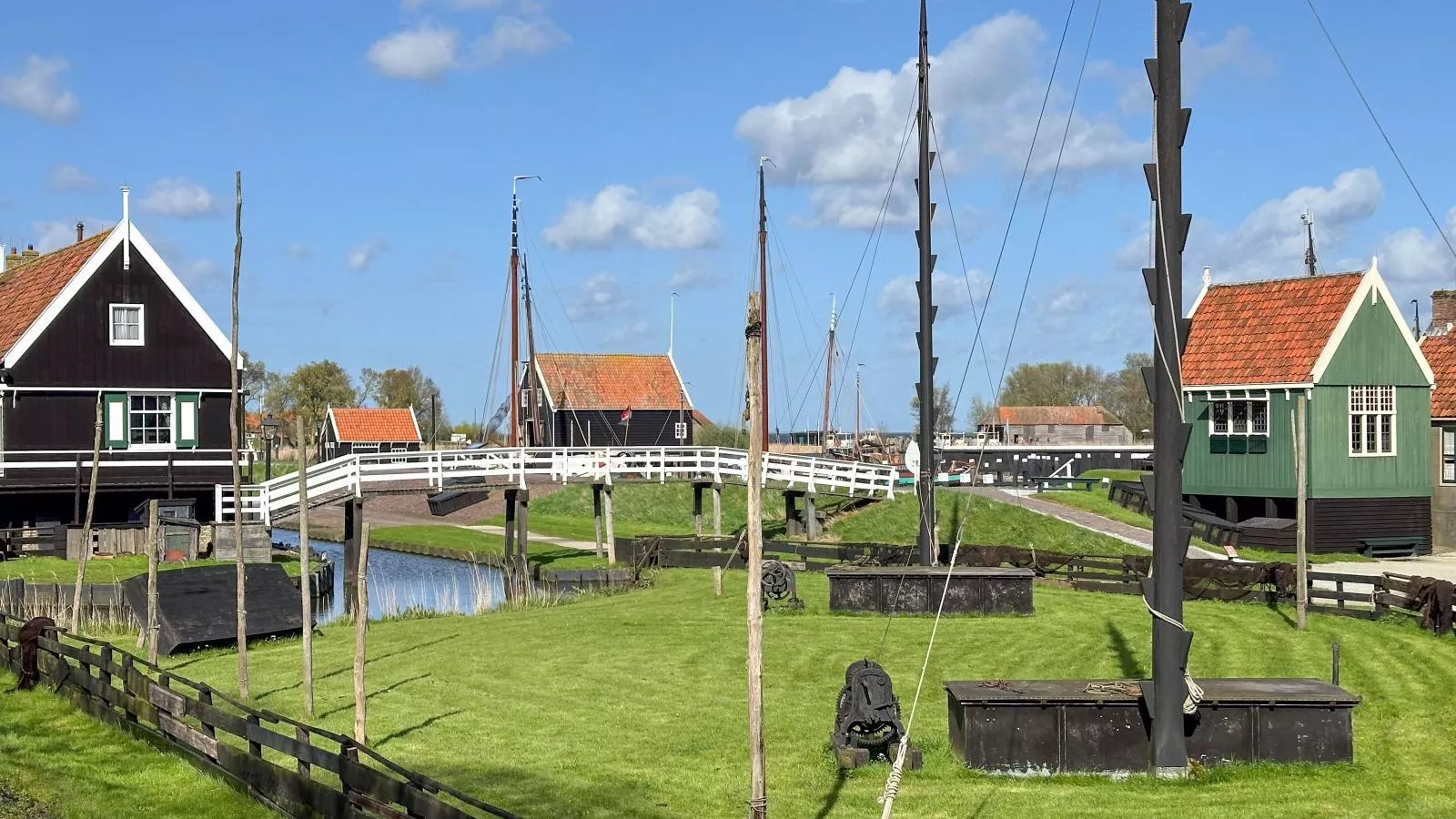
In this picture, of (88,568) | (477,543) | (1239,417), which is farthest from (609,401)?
(88,568)

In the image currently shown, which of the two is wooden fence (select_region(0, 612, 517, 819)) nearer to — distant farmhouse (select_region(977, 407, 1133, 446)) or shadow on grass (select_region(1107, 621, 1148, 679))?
shadow on grass (select_region(1107, 621, 1148, 679))

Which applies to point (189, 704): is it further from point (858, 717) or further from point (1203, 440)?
point (1203, 440)

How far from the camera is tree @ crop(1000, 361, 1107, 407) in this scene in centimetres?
15675

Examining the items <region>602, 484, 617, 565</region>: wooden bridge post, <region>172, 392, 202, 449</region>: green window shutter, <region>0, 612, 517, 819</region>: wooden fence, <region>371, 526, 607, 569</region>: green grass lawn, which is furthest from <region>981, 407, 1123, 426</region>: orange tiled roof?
<region>0, 612, 517, 819</region>: wooden fence

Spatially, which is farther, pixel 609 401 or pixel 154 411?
pixel 609 401

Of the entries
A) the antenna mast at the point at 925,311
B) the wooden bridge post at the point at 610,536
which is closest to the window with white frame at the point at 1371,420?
the antenna mast at the point at 925,311

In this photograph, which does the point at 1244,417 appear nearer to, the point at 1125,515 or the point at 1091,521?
the point at 1091,521

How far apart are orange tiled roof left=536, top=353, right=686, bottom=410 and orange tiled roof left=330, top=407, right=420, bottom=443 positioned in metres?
22.6

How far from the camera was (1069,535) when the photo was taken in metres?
47.4

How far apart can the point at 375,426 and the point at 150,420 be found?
6347 cm

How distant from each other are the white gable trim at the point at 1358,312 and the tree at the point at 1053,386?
11180 cm

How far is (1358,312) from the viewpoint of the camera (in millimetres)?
41969

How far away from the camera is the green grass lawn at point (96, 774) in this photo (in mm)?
14141

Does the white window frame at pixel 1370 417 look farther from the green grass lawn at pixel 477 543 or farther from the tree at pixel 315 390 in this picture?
the tree at pixel 315 390
